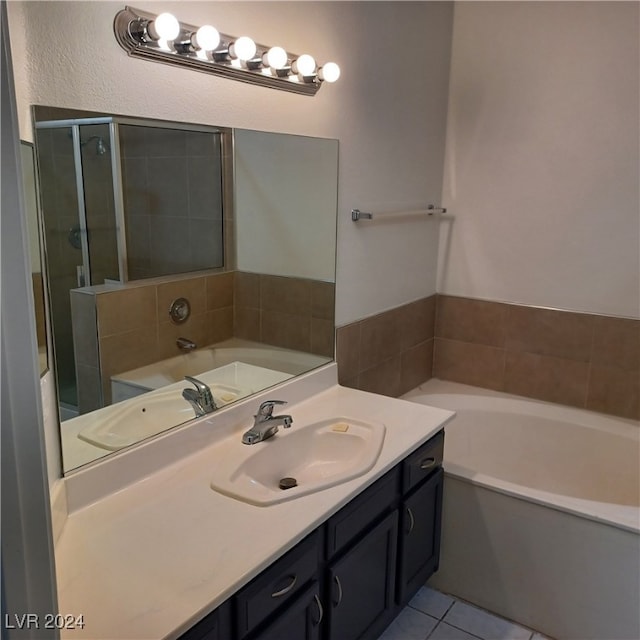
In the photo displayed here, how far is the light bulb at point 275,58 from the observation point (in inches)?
71.1

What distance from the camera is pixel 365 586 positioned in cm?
179

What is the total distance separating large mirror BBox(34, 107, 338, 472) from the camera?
1.45 m

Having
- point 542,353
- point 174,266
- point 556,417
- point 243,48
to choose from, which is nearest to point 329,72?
point 243,48

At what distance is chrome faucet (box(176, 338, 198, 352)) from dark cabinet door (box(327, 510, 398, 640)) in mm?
755

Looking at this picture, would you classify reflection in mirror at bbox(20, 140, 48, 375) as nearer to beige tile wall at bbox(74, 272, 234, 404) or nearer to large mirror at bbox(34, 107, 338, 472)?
large mirror at bbox(34, 107, 338, 472)

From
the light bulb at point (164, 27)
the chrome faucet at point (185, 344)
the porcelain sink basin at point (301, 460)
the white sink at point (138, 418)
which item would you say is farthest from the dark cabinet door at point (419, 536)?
the light bulb at point (164, 27)

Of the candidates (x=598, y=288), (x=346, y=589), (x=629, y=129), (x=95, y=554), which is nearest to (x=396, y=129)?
(x=629, y=129)

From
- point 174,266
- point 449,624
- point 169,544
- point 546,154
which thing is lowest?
point 449,624

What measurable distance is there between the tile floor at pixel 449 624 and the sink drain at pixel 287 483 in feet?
2.52

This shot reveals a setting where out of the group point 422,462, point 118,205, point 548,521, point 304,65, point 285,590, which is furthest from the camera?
point 548,521

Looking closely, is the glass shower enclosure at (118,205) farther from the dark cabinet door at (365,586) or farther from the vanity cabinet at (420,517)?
the vanity cabinet at (420,517)

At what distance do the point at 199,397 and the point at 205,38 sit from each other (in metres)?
1.01

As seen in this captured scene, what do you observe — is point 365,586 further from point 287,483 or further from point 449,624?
point 449,624

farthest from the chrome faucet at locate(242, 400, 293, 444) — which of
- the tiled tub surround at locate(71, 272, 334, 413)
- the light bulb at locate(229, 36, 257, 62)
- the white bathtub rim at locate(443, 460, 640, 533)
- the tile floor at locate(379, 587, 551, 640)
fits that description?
the light bulb at locate(229, 36, 257, 62)
